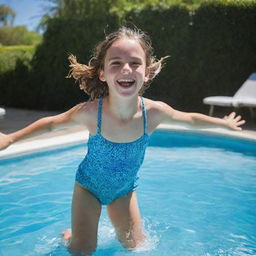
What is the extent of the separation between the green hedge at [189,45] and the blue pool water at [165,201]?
3601 mm

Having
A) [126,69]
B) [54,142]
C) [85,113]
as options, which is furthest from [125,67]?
[54,142]

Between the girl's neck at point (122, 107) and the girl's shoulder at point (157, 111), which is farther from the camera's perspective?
the girl's shoulder at point (157, 111)

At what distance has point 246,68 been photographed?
1012 cm

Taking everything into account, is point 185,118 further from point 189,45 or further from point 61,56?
point 61,56

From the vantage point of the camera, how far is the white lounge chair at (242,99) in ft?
27.9

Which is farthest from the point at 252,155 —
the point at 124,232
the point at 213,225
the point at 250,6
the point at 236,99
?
the point at 250,6

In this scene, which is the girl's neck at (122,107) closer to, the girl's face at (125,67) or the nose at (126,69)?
the girl's face at (125,67)

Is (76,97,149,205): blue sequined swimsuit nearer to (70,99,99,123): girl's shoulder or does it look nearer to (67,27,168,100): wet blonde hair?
(70,99,99,123): girl's shoulder

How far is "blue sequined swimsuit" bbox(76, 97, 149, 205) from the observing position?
2.96 m

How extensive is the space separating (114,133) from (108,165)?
25 cm

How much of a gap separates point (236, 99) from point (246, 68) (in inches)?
71.1

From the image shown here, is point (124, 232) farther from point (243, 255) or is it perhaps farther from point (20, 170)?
point (20, 170)

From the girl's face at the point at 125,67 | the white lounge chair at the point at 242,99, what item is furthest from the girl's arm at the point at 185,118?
the white lounge chair at the point at 242,99

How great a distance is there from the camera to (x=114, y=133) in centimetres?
299
